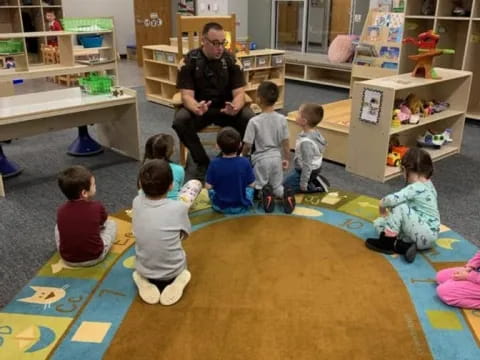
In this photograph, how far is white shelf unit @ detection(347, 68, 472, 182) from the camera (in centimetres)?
362

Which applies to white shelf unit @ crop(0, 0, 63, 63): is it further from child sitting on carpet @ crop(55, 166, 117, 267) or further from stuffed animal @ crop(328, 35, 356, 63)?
child sitting on carpet @ crop(55, 166, 117, 267)

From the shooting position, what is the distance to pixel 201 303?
7.38 feet

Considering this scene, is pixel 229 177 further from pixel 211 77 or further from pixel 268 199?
pixel 211 77

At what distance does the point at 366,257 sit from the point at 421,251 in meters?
0.32

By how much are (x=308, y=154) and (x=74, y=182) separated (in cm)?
159

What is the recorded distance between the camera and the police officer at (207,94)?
369 centimetres

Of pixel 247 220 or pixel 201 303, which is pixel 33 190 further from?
pixel 201 303

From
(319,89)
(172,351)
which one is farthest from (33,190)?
(319,89)

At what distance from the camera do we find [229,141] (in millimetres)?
2959

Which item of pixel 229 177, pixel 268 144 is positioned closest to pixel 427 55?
pixel 268 144

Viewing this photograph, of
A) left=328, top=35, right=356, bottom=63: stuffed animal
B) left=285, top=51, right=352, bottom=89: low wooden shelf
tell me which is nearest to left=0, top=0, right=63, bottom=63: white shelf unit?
left=285, top=51, right=352, bottom=89: low wooden shelf

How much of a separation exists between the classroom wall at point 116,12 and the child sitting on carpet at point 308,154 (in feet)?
24.7

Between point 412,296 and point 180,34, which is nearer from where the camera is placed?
point 412,296

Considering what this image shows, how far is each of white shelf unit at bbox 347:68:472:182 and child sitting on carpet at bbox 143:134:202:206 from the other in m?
1.41
